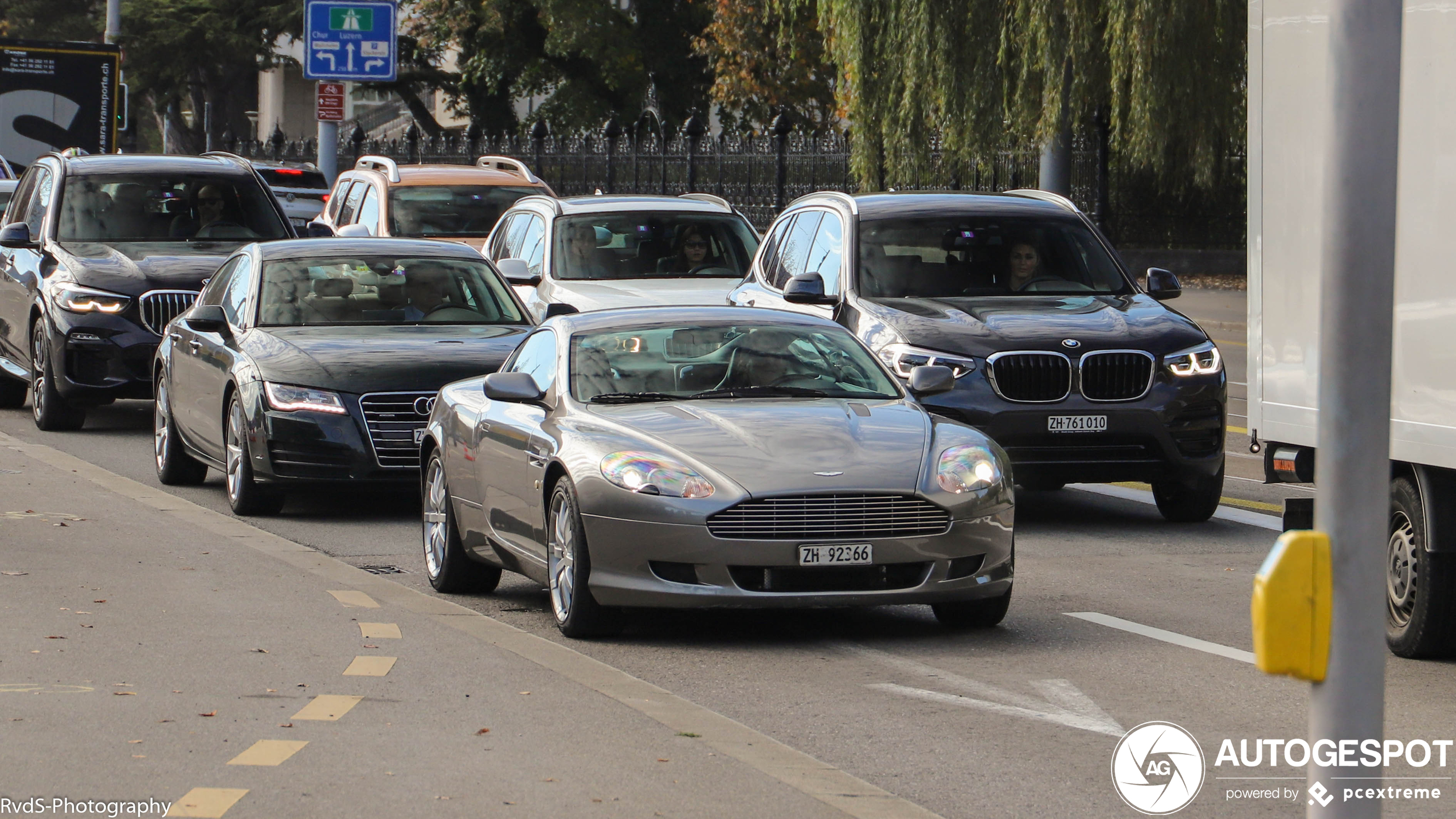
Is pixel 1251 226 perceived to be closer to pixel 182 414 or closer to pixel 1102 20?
pixel 182 414

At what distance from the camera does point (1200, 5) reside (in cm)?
2388

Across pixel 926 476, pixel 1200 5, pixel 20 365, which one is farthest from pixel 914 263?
pixel 1200 5

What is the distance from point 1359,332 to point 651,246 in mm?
13861

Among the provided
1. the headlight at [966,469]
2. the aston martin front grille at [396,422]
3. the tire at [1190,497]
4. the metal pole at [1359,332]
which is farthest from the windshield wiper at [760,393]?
the metal pole at [1359,332]

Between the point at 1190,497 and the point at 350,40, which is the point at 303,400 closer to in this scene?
the point at 1190,497

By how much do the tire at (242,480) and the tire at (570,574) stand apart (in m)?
3.93

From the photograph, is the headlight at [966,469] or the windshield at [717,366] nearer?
the headlight at [966,469]

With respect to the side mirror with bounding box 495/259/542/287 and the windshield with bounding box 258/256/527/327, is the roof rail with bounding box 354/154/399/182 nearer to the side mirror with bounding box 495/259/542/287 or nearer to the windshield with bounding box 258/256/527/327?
the side mirror with bounding box 495/259/542/287

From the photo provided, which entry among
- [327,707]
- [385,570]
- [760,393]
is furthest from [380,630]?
[385,570]

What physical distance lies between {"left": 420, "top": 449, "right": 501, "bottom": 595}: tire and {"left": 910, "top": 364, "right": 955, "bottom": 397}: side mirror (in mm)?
2027

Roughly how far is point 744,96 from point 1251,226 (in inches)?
1506

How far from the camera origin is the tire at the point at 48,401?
54.9 feet

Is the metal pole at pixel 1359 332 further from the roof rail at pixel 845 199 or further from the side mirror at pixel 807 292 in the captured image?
the roof rail at pixel 845 199

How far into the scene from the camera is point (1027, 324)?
12266 mm
